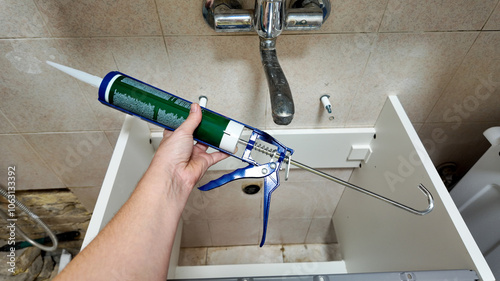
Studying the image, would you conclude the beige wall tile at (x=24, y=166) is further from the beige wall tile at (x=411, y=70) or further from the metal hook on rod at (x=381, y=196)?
the beige wall tile at (x=411, y=70)

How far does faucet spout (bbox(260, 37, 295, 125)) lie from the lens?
0.43 m

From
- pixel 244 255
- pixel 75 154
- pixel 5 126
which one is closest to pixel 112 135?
pixel 75 154

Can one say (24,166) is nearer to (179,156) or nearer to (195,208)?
(195,208)

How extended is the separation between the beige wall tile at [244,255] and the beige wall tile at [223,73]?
2.47 feet

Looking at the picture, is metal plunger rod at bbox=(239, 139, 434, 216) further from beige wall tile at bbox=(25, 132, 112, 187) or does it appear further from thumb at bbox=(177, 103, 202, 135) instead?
beige wall tile at bbox=(25, 132, 112, 187)

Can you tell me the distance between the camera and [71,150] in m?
0.83

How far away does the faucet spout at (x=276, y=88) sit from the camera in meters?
0.43

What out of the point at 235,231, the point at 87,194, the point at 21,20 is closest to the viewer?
the point at 21,20

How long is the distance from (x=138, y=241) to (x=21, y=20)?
50 centimetres

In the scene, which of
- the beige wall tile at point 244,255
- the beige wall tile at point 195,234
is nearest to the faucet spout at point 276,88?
the beige wall tile at point 195,234

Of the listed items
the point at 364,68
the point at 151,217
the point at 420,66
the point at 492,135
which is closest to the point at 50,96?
the point at 151,217

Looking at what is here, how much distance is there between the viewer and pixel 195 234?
3.90 feet

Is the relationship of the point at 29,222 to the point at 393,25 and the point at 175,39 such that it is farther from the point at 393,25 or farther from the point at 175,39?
the point at 393,25

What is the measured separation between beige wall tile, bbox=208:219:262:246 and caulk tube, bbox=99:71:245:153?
72 centimetres
